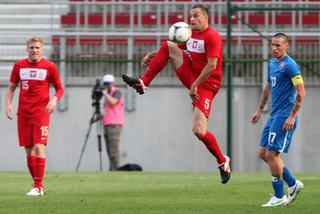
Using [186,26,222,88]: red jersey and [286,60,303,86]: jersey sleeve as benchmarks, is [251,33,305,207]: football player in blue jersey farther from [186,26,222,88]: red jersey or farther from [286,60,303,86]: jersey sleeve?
[186,26,222,88]: red jersey

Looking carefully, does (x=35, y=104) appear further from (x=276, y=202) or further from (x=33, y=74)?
(x=276, y=202)

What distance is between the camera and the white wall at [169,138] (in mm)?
21906

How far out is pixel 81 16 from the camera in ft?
75.6

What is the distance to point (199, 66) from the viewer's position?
38.8 feet

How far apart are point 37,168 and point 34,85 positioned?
99 cm

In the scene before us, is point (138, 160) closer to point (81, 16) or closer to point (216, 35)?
point (81, 16)

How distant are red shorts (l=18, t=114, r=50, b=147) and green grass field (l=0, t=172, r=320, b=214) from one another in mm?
649

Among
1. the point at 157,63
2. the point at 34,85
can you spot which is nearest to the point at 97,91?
the point at 34,85

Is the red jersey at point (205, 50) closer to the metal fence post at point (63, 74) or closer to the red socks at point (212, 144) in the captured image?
the red socks at point (212, 144)

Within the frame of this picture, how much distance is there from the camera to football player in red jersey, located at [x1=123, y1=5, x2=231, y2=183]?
11.6 m

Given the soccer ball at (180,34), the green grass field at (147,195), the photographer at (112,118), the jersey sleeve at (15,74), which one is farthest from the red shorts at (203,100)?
the photographer at (112,118)

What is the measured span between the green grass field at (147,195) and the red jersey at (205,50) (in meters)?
1.38

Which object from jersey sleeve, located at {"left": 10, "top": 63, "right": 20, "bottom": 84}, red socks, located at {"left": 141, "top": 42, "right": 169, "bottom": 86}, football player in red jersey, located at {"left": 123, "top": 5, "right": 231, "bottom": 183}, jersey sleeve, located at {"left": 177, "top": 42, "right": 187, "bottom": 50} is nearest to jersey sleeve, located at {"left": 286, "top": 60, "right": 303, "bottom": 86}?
football player in red jersey, located at {"left": 123, "top": 5, "right": 231, "bottom": 183}

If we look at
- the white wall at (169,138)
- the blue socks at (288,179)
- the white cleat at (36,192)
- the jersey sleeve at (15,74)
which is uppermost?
the jersey sleeve at (15,74)
